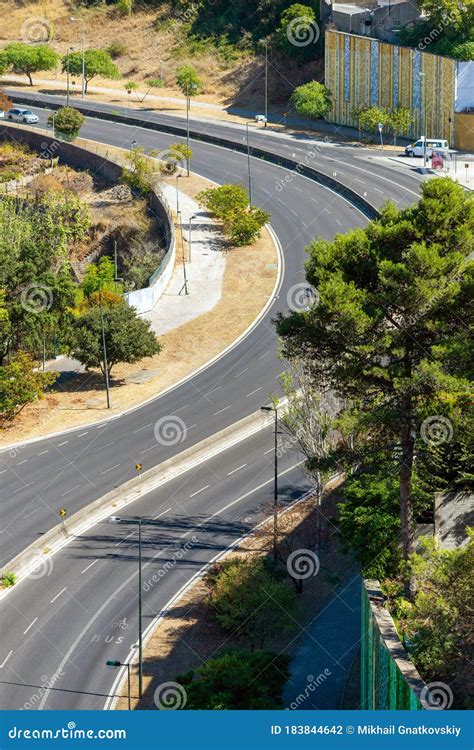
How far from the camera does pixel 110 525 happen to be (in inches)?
2643

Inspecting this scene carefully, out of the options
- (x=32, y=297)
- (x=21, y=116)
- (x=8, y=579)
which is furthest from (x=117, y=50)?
(x=8, y=579)

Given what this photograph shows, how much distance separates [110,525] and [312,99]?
7327 cm

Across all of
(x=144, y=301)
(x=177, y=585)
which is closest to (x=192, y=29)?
(x=144, y=301)

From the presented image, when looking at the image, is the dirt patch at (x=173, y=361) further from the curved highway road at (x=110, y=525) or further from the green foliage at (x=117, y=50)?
the green foliage at (x=117, y=50)

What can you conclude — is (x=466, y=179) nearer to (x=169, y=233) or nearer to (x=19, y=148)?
(x=169, y=233)

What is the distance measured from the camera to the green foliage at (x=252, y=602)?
57469 mm

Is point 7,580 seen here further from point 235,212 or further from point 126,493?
point 235,212

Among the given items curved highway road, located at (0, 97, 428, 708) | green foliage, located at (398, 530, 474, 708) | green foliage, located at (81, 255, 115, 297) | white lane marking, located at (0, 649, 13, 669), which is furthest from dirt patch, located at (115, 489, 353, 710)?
green foliage, located at (81, 255, 115, 297)

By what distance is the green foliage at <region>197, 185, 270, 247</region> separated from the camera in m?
106

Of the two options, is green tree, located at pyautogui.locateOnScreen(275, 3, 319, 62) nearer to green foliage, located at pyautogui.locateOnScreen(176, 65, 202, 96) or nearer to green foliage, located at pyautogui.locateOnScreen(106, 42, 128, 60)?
green foliage, located at pyautogui.locateOnScreen(176, 65, 202, 96)

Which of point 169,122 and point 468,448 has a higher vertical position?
point 169,122

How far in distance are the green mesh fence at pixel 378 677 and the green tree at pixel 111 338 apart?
3770 cm

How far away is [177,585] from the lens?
61719 millimetres

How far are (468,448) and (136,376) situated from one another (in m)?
40.9
